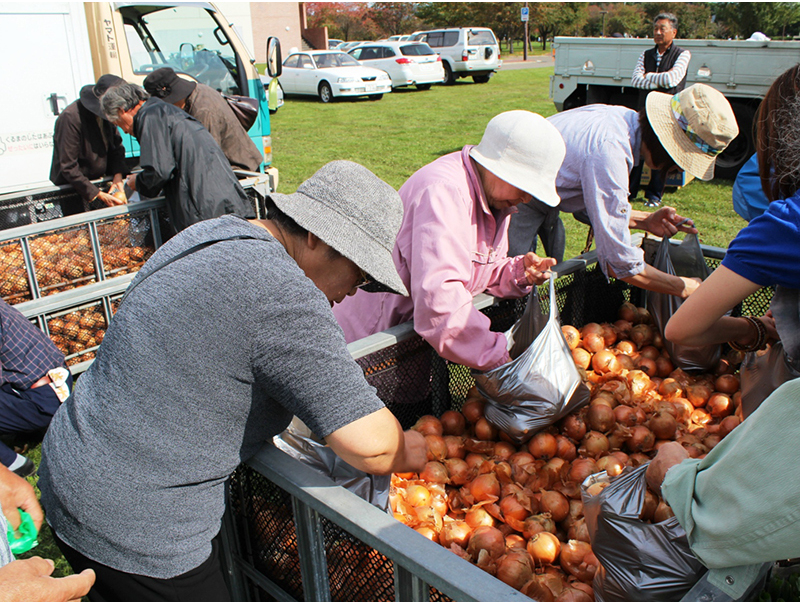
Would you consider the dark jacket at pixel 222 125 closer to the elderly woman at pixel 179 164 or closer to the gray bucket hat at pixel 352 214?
the elderly woman at pixel 179 164

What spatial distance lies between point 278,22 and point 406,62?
17906 mm

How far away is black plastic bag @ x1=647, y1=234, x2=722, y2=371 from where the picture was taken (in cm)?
285

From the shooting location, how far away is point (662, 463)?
1452mm

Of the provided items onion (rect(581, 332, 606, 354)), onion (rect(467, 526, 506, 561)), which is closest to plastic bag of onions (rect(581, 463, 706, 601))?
onion (rect(467, 526, 506, 561))

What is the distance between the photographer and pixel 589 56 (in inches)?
365

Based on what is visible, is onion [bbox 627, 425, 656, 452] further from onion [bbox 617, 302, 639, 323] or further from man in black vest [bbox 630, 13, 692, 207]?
man in black vest [bbox 630, 13, 692, 207]

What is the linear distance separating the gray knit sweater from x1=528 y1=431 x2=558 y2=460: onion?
4.01 ft

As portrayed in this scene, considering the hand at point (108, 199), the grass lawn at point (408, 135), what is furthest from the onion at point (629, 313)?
the hand at point (108, 199)

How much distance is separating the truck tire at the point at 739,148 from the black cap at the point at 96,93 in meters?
7.00

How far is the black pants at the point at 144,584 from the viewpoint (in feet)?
4.67

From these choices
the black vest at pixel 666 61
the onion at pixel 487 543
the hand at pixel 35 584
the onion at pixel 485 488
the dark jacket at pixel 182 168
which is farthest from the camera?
the black vest at pixel 666 61

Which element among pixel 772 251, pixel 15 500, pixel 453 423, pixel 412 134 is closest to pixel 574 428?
pixel 453 423

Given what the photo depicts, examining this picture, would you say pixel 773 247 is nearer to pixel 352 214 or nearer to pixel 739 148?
pixel 352 214

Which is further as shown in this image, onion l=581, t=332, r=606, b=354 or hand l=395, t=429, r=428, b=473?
onion l=581, t=332, r=606, b=354
